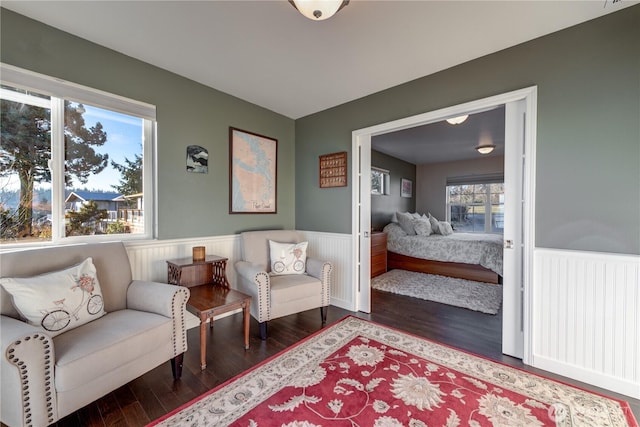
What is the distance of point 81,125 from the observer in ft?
6.92

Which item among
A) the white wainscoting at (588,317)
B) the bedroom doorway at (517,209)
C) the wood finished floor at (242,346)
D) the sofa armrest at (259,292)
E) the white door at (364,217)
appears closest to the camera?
the wood finished floor at (242,346)

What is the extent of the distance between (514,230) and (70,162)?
145 inches

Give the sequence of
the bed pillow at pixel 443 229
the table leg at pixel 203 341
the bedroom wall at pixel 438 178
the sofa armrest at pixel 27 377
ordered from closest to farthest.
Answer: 1. the sofa armrest at pixel 27 377
2. the table leg at pixel 203 341
3. the bed pillow at pixel 443 229
4. the bedroom wall at pixel 438 178

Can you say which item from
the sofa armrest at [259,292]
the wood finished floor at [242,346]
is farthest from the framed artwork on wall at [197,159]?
the wood finished floor at [242,346]

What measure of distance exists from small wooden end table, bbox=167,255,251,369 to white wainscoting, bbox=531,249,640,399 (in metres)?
2.36

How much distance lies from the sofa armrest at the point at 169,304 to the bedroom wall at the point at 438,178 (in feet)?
21.5

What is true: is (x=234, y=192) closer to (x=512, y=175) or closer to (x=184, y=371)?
(x=184, y=371)

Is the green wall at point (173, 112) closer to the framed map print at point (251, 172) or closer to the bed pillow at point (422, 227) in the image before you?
the framed map print at point (251, 172)

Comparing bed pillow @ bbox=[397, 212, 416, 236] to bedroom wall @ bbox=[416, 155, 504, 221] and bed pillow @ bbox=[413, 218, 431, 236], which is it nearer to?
bed pillow @ bbox=[413, 218, 431, 236]

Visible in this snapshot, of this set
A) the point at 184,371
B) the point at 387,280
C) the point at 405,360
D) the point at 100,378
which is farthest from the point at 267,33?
the point at 387,280

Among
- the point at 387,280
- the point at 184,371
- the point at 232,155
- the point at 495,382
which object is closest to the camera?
the point at 495,382

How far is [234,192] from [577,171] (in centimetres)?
312

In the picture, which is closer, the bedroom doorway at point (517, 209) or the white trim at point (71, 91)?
the white trim at point (71, 91)

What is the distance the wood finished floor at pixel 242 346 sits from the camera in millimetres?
1521
